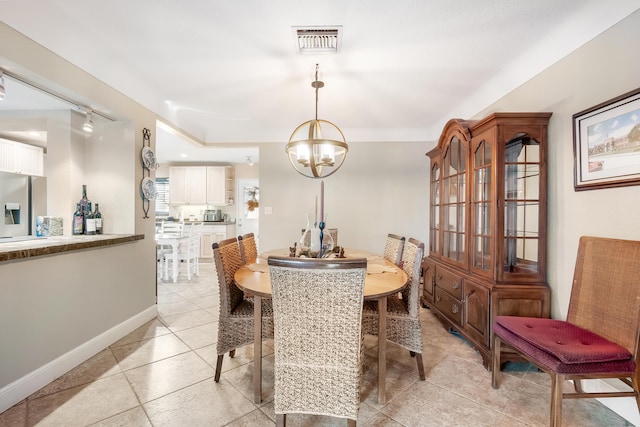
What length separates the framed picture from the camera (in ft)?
4.87

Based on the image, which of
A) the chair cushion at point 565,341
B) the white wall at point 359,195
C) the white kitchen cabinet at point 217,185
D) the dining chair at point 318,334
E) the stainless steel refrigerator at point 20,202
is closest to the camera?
the dining chair at point 318,334

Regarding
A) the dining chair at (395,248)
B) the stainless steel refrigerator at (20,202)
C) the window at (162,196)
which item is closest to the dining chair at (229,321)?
the dining chair at (395,248)

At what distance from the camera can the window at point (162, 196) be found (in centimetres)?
662

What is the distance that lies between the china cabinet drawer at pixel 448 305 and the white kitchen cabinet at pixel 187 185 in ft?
17.7

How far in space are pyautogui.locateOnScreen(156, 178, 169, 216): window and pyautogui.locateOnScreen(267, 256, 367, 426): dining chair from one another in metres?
6.43

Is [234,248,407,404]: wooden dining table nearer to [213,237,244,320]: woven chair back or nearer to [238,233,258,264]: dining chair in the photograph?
[213,237,244,320]: woven chair back

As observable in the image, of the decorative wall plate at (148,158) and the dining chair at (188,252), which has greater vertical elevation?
the decorative wall plate at (148,158)

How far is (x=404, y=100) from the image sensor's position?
10.3 feet

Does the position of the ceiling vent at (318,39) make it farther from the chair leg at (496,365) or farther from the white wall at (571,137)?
the chair leg at (496,365)

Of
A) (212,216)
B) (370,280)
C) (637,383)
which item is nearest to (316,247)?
(370,280)

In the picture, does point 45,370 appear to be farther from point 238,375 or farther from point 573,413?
point 573,413

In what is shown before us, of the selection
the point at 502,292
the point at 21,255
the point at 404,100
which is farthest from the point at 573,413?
the point at 21,255

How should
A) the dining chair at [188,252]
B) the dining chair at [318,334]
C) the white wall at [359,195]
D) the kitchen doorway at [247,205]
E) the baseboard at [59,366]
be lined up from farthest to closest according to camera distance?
the kitchen doorway at [247,205] → the dining chair at [188,252] → the white wall at [359,195] → the baseboard at [59,366] → the dining chair at [318,334]

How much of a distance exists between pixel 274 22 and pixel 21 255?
7.14ft
